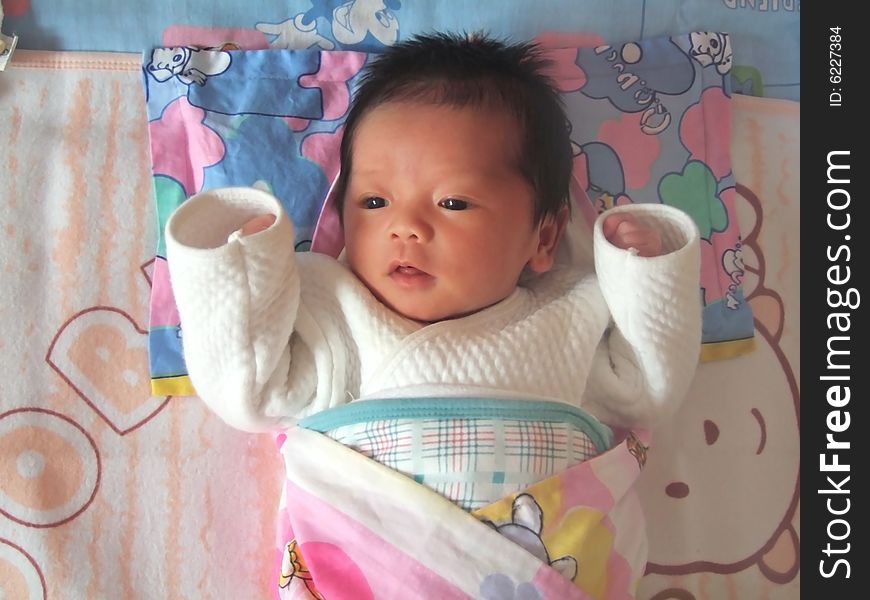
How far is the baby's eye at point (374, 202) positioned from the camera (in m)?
0.96

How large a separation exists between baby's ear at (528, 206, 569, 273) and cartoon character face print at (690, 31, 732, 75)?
41cm

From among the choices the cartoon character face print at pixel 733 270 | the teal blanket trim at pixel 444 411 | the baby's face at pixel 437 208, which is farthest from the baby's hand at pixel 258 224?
the cartoon character face print at pixel 733 270

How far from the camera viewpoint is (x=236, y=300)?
879mm

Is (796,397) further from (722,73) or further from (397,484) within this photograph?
(397,484)

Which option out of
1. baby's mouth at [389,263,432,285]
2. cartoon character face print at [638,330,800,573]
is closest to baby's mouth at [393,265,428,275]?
baby's mouth at [389,263,432,285]

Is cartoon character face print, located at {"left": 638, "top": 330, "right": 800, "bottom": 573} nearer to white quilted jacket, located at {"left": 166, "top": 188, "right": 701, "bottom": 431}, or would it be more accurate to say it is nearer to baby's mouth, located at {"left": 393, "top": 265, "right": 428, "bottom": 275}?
white quilted jacket, located at {"left": 166, "top": 188, "right": 701, "bottom": 431}

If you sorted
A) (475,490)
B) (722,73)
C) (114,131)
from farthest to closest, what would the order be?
(722,73) < (114,131) < (475,490)

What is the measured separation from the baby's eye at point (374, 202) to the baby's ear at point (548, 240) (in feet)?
0.68

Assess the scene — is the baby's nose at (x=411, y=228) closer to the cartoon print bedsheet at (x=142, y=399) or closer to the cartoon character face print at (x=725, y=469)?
the cartoon print bedsheet at (x=142, y=399)

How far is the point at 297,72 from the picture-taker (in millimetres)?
1179

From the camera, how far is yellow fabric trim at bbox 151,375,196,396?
1.07 meters

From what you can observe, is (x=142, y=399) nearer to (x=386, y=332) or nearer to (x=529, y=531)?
(x=386, y=332)
